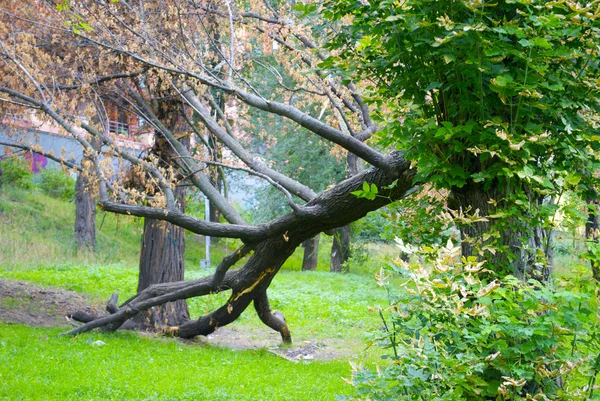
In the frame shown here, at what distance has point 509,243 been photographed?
3.77 meters

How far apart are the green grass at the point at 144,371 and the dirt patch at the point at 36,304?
41.5 inches

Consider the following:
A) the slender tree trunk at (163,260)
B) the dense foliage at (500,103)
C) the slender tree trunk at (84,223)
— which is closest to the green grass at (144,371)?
the slender tree trunk at (163,260)

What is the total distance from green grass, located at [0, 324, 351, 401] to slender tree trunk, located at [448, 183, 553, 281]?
2887 mm

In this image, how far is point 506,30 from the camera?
128 inches

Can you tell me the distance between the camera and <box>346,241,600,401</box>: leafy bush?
3045mm

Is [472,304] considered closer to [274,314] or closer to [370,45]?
[370,45]

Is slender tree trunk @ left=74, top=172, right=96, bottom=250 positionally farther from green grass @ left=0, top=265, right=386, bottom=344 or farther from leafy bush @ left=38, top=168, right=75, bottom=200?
leafy bush @ left=38, top=168, right=75, bottom=200

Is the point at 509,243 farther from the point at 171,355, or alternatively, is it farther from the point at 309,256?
the point at 309,256

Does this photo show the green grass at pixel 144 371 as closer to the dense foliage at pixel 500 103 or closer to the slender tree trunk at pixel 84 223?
the dense foliage at pixel 500 103

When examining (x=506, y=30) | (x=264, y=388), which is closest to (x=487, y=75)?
(x=506, y=30)

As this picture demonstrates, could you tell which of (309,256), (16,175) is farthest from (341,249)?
(16,175)

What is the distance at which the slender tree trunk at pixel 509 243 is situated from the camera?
364 centimetres

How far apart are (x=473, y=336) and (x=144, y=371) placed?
19.5 feet

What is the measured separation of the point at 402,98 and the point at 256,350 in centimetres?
713
